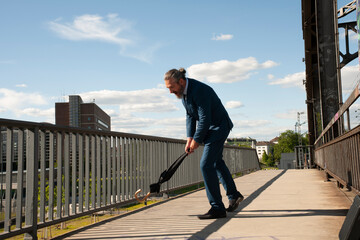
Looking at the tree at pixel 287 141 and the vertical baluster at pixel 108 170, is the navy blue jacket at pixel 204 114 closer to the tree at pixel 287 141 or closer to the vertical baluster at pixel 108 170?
the vertical baluster at pixel 108 170

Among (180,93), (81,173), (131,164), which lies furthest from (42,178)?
(131,164)

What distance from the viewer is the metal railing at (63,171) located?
3.43 m

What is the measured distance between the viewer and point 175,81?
14.8 feet

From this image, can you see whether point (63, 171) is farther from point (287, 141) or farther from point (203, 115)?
point (287, 141)

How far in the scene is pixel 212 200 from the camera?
15.3 ft

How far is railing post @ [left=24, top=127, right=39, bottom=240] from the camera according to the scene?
3.59 metres

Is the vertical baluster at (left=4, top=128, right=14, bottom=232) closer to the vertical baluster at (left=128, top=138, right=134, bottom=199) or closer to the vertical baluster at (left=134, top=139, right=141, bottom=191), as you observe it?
the vertical baluster at (left=128, top=138, right=134, bottom=199)

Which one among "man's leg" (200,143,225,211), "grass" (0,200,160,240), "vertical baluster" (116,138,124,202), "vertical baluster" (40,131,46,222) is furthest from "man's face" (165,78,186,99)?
"grass" (0,200,160,240)

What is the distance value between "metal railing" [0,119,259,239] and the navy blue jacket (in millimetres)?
1228

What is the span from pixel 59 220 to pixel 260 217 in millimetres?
2205

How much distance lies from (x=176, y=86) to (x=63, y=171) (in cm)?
154

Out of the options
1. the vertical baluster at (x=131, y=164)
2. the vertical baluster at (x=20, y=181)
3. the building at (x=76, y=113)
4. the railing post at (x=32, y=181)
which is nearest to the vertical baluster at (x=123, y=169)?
the vertical baluster at (x=131, y=164)

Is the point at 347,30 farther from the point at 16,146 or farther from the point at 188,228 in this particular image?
the point at 16,146

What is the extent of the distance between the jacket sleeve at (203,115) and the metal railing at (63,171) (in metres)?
1.35
